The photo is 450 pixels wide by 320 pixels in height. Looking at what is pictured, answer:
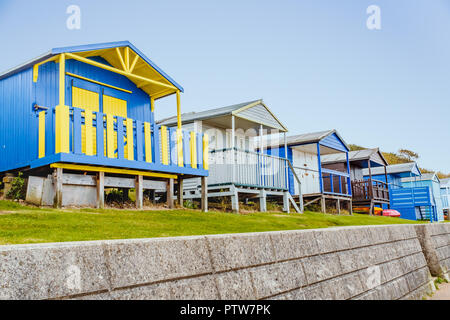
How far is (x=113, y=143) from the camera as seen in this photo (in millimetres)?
9461

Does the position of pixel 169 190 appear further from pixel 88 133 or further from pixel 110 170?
pixel 88 133

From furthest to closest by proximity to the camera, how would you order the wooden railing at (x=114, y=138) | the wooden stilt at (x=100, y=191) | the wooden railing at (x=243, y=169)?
1. the wooden railing at (x=243, y=169)
2. the wooden stilt at (x=100, y=191)
3. the wooden railing at (x=114, y=138)

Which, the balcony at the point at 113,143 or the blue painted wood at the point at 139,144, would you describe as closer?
the balcony at the point at 113,143

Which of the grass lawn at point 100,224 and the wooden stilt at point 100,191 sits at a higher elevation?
the wooden stilt at point 100,191

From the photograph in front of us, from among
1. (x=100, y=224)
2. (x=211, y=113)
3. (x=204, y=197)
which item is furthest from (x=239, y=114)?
(x=100, y=224)

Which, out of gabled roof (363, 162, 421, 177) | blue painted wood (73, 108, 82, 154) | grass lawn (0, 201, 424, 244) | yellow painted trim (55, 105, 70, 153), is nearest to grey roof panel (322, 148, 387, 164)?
gabled roof (363, 162, 421, 177)

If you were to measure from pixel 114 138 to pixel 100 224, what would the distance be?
13.4ft

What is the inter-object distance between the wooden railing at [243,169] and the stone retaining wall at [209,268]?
23.4 ft

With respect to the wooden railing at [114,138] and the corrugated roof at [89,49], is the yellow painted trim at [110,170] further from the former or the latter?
the corrugated roof at [89,49]

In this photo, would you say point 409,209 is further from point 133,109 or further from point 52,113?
point 52,113

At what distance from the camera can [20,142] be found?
10453mm

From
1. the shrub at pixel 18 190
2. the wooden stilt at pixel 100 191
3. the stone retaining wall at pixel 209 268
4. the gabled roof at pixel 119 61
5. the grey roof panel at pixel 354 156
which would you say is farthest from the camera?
the grey roof panel at pixel 354 156

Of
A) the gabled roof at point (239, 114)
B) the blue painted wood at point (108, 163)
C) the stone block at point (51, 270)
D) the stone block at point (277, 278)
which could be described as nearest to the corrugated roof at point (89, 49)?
the gabled roof at point (239, 114)

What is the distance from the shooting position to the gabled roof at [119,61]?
9.90 meters
